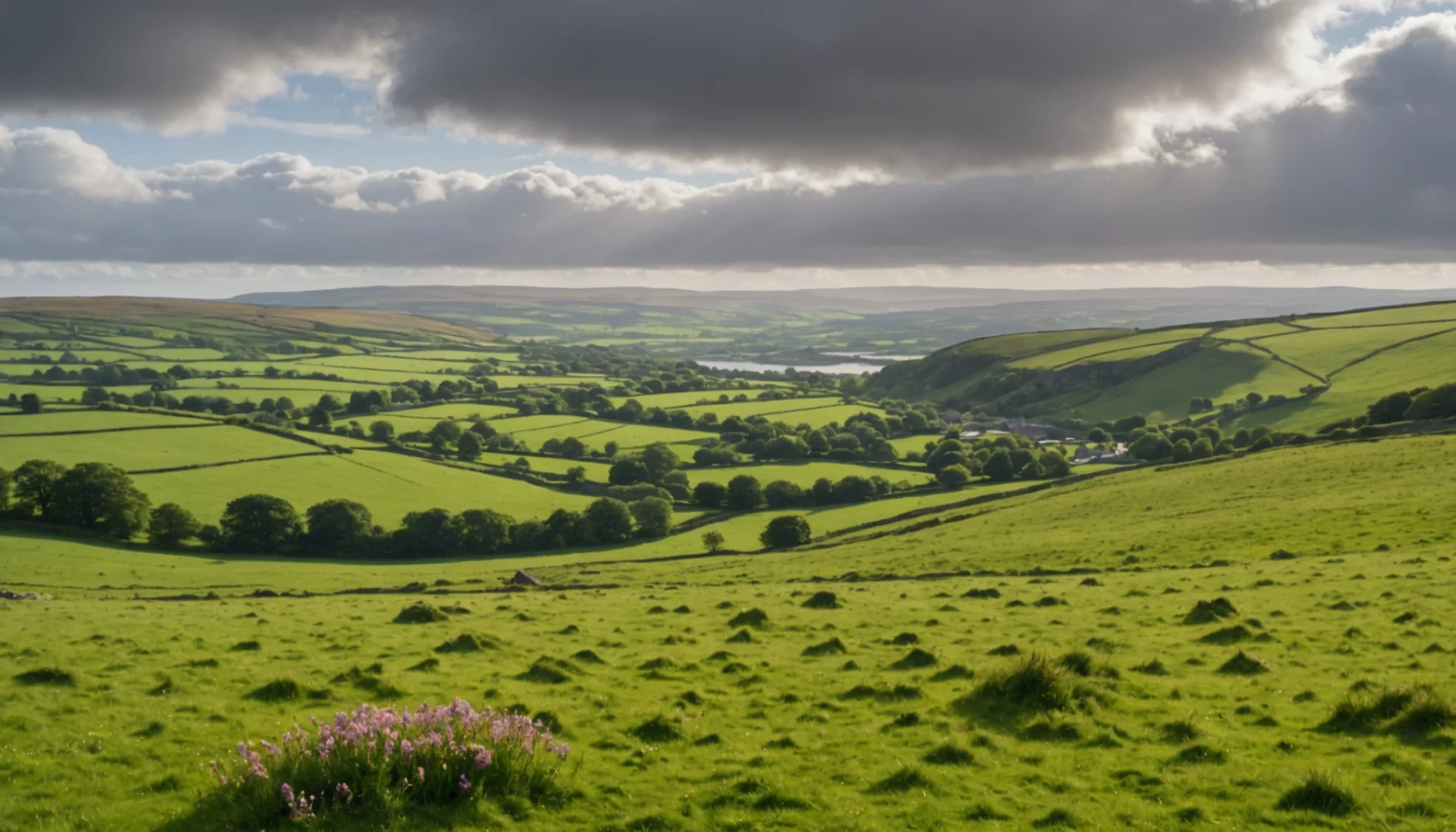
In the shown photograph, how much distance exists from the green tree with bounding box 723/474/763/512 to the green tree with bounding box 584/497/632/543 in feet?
63.4

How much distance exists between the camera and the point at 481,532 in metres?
81.6

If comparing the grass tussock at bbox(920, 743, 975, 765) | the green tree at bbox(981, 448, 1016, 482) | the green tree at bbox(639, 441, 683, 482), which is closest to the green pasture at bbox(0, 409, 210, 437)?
the green tree at bbox(639, 441, 683, 482)

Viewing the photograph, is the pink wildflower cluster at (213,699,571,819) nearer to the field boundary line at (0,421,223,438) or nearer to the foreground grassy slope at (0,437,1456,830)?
the foreground grassy slope at (0,437,1456,830)

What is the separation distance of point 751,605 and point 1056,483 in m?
62.6

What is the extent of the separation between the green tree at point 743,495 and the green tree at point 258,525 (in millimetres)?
42756

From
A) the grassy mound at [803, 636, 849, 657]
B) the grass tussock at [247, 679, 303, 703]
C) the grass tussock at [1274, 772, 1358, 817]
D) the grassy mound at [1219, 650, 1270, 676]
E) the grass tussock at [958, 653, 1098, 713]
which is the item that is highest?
the grass tussock at [1274, 772, 1358, 817]

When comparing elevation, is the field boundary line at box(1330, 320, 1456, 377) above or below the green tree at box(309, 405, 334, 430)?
above

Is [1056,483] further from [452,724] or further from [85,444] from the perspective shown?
[85,444]

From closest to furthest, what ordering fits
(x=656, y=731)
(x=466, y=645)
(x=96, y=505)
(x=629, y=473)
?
(x=656, y=731)
(x=466, y=645)
(x=96, y=505)
(x=629, y=473)

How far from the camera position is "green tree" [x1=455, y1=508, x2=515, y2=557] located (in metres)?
80.8

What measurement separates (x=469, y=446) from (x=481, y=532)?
158 feet

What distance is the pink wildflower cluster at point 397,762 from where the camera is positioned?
11.8 m

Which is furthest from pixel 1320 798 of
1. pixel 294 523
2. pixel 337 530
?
pixel 294 523

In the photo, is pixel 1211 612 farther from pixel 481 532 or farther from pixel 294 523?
pixel 294 523
